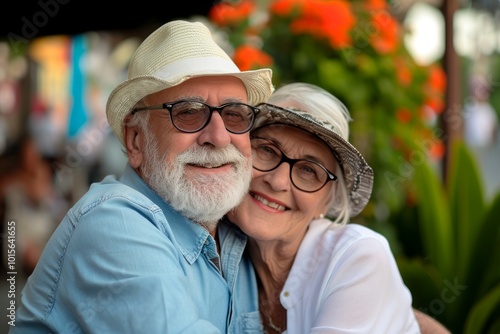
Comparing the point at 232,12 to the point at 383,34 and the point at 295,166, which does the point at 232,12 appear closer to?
the point at 383,34

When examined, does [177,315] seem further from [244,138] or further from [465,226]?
[465,226]

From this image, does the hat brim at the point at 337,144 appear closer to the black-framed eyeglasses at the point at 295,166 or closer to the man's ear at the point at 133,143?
the black-framed eyeglasses at the point at 295,166

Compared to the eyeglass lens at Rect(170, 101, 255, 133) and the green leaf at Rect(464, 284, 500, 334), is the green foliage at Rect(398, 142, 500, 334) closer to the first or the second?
the green leaf at Rect(464, 284, 500, 334)

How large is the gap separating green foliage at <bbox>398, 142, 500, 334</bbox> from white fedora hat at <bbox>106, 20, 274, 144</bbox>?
183 centimetres

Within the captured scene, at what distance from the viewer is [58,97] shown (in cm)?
988

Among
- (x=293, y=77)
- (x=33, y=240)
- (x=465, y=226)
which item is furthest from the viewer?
(x=33, y=240)

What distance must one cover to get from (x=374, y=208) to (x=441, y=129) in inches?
41.4

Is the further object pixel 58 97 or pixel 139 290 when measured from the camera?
pixel 58 97

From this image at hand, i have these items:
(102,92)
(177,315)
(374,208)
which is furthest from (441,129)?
(102,92)

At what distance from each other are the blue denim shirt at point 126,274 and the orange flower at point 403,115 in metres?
2.57

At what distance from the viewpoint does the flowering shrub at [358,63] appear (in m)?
4.21

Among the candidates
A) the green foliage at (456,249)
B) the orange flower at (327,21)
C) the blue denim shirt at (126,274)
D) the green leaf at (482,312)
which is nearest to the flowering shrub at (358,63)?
the orange flower at (327,21)

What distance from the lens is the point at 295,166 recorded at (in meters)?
2.58

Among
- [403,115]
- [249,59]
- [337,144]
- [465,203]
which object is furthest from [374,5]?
[337,144]
